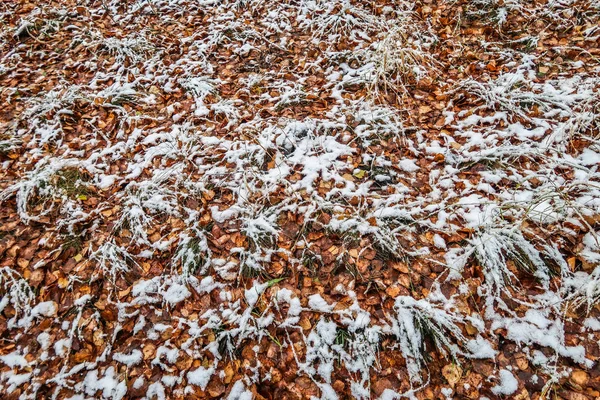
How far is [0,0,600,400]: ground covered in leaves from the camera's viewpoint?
6.53ft

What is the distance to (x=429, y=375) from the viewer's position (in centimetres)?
190

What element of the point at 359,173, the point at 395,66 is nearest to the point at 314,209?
the point at 359,173

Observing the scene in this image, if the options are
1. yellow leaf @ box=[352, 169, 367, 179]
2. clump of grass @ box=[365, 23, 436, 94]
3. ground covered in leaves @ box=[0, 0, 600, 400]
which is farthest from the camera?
clump of grass @ box=[365, 23, 436, 94]

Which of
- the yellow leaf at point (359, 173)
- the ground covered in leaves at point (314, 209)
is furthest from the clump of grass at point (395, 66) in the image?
the yellow leaf at point (359, 173)

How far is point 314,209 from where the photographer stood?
2.55 meters

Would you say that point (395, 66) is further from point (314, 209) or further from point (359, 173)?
point (314, 209)

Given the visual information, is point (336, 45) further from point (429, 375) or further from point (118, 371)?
point (118, 371)

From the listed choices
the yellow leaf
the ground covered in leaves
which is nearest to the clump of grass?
the ground covered in leaves

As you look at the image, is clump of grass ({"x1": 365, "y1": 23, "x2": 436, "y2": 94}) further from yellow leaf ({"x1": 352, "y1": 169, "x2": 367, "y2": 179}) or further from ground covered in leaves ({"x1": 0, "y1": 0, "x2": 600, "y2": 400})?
yellow leaf ({"x1": 352, "y1": 169, "x2": 367, "y2": 179})

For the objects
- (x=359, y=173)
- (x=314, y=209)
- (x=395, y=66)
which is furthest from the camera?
(x=395, y=66)

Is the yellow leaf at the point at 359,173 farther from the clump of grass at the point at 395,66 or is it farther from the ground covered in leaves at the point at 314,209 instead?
the clump of grass at the point at 395,66

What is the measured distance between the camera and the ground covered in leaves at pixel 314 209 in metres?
1.99

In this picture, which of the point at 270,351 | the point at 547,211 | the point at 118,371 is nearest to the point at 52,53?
the point at 118,371

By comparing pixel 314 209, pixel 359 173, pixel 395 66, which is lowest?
pixel 314 209
